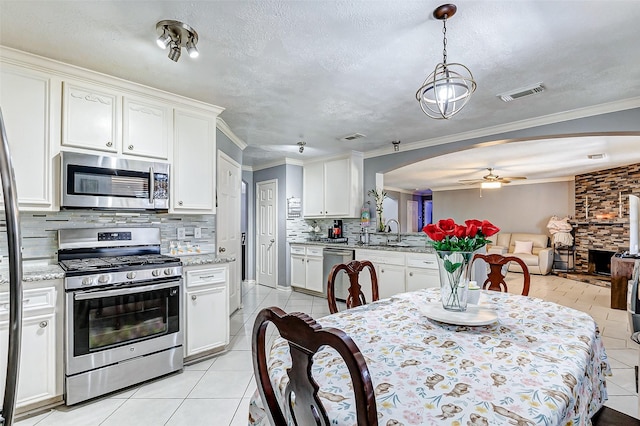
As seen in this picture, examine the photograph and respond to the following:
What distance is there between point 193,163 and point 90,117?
2.74 feet

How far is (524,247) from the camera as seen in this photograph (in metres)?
7.91

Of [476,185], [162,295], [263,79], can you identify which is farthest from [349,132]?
[476,185]

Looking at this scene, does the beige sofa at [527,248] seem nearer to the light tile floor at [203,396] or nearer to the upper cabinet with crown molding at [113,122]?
the light tile floor at [203,396]

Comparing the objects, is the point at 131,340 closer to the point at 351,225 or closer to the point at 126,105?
the point at 126,105

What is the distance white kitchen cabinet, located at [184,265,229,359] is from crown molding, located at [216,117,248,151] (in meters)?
1.63

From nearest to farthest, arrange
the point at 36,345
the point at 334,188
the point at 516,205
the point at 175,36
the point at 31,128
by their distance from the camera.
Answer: the point at 175,36
the point at 36,345
the point at 31,128
the point at 334,188
the point at 516,205

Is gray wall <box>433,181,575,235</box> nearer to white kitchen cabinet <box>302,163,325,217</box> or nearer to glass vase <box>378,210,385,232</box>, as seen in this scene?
glass vase <box>378,210,385,232</box>

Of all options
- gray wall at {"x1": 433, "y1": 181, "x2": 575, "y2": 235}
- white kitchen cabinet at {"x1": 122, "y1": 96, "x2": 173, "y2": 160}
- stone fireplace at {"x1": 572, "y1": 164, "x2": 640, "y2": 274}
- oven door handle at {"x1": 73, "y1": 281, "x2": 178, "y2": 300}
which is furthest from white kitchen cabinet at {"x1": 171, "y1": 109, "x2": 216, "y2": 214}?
gray wall at {"x1": 433, "y1": 181, "x2": 575, "y2": 235}

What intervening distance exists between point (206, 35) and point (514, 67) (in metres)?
2.16

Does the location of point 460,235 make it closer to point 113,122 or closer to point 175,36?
point 175,36

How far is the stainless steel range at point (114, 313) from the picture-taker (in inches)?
83.4

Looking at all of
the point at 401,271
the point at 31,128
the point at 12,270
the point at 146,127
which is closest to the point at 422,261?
the point at 401,271

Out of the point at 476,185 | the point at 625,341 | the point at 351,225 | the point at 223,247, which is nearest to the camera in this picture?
the point at 625,341

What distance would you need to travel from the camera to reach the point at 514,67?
92.0 inches
